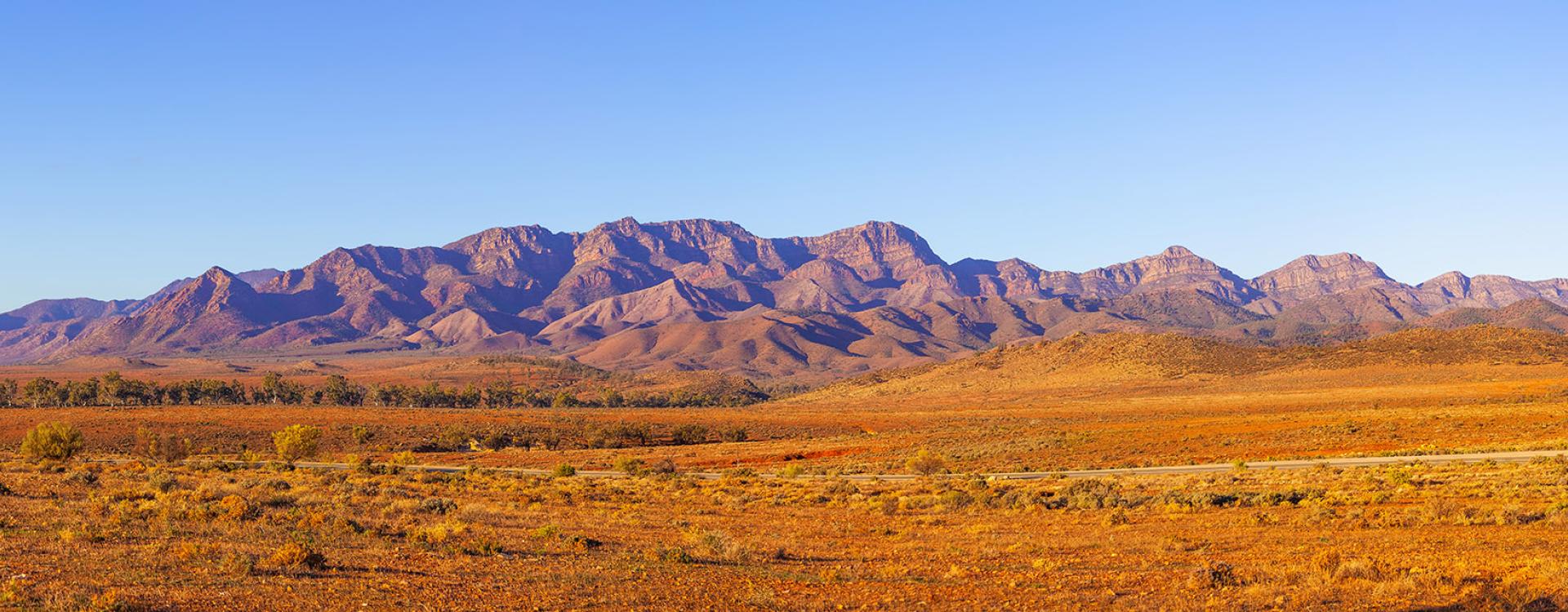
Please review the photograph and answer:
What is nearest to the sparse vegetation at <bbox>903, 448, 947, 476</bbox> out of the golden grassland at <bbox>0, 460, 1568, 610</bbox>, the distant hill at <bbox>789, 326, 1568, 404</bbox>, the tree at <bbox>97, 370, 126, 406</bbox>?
the golden grassland at <bbox>0, 460, 1568, 610</bbox>

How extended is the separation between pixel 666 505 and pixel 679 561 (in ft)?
40.0

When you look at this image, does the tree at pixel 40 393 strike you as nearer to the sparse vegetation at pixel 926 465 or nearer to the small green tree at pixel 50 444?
the small green tree at pixel 50 444

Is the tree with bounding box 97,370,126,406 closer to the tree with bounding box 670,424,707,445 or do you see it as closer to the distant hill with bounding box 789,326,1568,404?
the tree with bounding box 670,424,707,445

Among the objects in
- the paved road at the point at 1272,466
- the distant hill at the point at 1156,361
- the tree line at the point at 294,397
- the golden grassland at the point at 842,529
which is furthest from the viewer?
the distant hill at the point at 1156,361

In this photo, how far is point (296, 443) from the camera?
175 ft

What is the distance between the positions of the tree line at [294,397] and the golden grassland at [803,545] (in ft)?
327

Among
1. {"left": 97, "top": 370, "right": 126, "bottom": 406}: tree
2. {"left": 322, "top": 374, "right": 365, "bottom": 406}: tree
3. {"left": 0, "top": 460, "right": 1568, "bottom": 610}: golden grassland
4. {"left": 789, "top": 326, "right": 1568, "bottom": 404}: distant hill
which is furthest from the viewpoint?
{"left": 322, "top": 374, "right": 365, "bottom": 406}: tree

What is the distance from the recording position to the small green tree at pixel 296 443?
5259 centimetres

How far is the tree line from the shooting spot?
116 metres

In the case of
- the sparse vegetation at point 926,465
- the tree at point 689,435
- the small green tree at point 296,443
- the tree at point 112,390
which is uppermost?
the tree at point 112,390

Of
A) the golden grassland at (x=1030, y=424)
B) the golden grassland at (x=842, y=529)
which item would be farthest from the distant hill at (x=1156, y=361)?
the golden grassland at (x=842, y=529)

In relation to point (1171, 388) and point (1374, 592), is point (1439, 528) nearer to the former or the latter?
point (1374, 592)

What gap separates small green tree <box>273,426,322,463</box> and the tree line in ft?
217

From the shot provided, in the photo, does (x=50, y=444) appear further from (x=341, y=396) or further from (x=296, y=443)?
(x=341, y=396)
